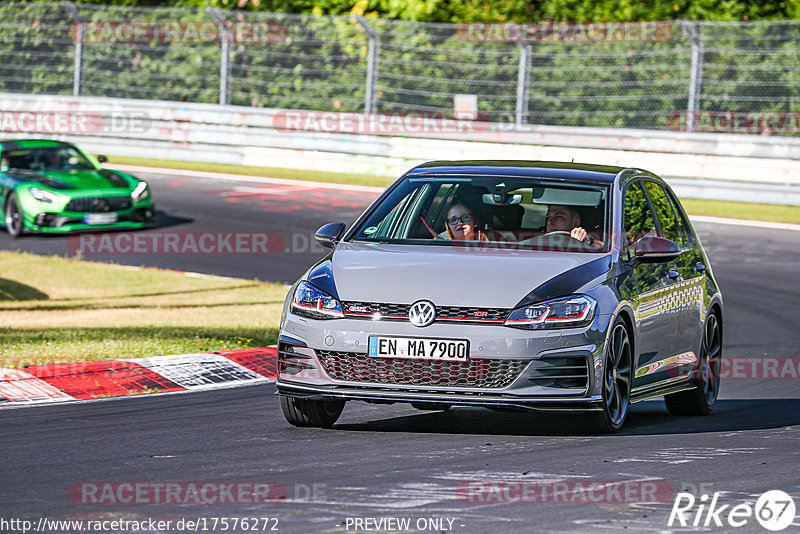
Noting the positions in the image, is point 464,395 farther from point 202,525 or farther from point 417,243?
point 202,525

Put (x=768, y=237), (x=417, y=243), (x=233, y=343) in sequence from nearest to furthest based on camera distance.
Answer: (x=417, y=243) < (x=233, y=343) < (x=768, y=237)

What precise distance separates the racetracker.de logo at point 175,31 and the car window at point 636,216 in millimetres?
18437

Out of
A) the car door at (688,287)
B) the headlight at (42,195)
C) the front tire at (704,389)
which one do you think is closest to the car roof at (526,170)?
the car door at (688,287)

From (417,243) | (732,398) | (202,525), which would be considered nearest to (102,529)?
(202,525)

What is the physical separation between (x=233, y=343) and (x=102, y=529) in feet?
20.4

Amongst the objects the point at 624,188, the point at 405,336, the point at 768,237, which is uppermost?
the point at 624,188

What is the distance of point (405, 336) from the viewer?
24.1 feet

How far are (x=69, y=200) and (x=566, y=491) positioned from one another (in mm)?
14605

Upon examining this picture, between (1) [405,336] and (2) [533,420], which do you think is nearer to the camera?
(1) [405,336]

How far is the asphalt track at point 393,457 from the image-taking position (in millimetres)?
5773

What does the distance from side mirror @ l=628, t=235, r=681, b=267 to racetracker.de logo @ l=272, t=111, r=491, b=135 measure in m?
16.0

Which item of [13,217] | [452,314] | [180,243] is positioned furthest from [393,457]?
[13,217]

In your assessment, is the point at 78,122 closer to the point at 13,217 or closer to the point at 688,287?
the point at 13,217

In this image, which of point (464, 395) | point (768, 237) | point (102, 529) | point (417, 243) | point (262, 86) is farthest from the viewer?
point (262, 86)
